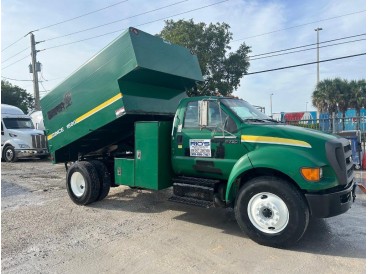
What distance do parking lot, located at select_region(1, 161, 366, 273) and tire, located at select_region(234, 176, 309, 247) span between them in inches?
7.5

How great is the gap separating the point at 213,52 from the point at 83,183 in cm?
1608

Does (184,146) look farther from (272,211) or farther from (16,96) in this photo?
(16,96)

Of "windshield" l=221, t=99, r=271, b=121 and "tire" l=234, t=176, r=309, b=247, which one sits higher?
"windshield" l=221, t=99, r=271, b=121

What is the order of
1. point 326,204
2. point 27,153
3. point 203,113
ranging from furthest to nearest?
point 27,153 < point 203,113 < point 326,204

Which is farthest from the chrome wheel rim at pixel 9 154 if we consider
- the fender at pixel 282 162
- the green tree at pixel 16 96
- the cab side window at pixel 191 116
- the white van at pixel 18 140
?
the green tree at pixel 16 96

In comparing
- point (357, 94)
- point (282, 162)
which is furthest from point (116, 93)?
point (357, 94)

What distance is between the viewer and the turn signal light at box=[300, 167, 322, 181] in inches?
177

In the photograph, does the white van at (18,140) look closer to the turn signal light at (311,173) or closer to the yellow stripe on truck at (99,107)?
the yellow stripe on truck at (99,107)

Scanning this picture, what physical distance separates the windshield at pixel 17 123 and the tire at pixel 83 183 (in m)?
11.4

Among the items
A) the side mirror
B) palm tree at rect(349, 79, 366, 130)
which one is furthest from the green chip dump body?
palm tree at rect(349, 79, 366, 130)

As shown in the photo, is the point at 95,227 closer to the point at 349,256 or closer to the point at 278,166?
the point at 278,166

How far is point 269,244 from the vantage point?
187 inches

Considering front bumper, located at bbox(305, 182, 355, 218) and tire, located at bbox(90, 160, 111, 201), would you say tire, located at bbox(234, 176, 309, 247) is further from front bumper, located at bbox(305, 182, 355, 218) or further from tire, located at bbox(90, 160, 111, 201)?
tire, located at bbox(90, 160, 111, 201)

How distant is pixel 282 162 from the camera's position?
Answer: 4.68 meters
